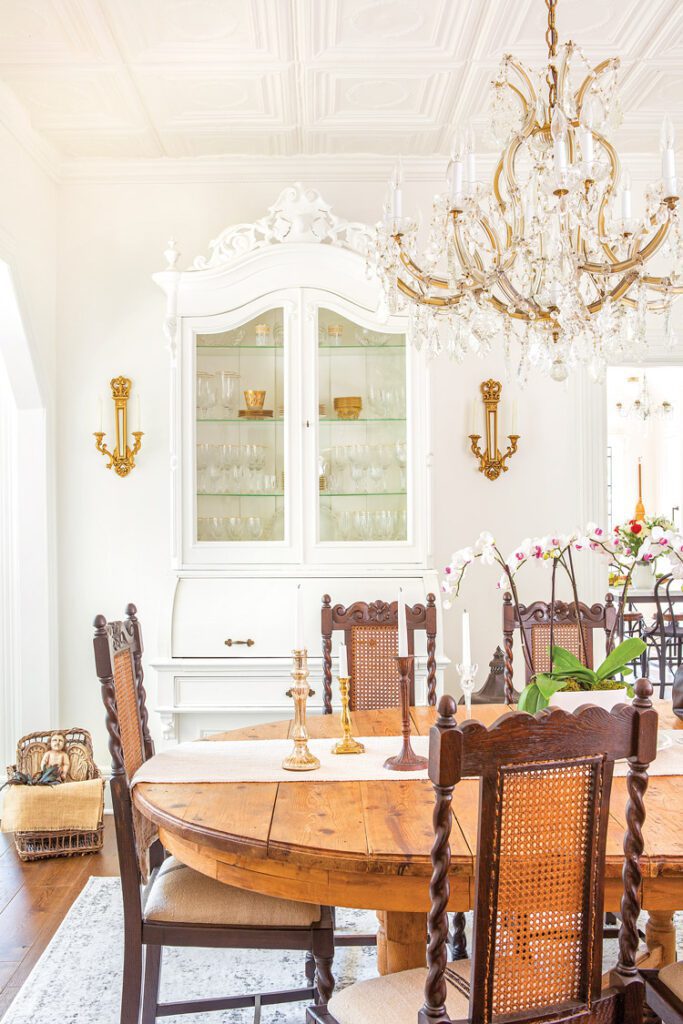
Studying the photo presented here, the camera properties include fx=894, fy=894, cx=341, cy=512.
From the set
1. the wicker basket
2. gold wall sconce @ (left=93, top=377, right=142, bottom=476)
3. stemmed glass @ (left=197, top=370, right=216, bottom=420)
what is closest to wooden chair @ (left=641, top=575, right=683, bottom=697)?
stemmed glass @ (left=197, top=370, right=216, bottom=420)

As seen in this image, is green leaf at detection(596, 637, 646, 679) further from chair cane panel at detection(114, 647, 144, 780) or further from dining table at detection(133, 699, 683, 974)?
chair cane panel at detection(114, 647, 144, 780)

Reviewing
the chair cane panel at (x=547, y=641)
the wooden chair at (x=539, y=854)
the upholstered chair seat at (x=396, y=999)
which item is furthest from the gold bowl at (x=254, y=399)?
the wooden chair at (x=539, y=854)

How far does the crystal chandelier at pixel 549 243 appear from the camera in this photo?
2.03 meters

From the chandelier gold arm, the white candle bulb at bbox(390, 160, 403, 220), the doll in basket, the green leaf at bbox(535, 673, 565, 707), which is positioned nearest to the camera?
the green leaf at bbox(535, 673, 565, 707)

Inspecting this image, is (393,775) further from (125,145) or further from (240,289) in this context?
(125,145)

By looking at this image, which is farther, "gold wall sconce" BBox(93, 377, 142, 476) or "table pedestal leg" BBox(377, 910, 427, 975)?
"gold wall sconce" BBox(93, 377, 142, 476)

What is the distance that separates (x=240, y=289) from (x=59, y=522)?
134cm

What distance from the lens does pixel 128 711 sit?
2.26 m

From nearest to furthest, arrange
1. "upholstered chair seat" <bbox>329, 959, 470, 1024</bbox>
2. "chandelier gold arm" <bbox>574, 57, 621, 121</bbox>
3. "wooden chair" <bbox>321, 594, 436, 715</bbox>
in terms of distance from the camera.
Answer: "upholstered chair seat" <bbox>329, 959, 470, 1024</bbox> → "chandelier gold arm" <bbox>574, 57, 621, 121</bbox> → "wooden chair" <bbox>321, 594, 436, 715</bbox>

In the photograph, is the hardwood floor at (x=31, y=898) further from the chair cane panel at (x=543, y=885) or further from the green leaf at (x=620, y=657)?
the green leaf at (x=620, y=657)

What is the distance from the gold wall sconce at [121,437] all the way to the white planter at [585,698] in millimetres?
2546

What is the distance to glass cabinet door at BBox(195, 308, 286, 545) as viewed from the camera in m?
3.64

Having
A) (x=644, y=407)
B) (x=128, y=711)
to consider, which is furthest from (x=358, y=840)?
(x=644, y=407)

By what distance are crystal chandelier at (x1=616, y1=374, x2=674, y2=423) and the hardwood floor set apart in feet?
23.2
